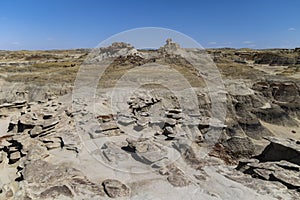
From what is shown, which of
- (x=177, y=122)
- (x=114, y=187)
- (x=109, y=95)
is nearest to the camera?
(x=114, y=187)

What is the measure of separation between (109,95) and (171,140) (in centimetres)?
801

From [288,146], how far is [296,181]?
2.07 metres

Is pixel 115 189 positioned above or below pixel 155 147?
below

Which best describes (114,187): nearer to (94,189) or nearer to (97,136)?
(94,189)

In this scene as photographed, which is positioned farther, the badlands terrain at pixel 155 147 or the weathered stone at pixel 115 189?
the badlands terrain at pixel 155 147

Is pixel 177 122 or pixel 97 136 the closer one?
pixel 97 136

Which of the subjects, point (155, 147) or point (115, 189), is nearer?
point (115, 189)

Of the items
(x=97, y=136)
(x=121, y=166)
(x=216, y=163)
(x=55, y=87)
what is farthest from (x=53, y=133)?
(x=55, y=87)

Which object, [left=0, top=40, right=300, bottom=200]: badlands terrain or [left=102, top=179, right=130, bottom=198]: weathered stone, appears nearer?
[left=102, top=179, right=130, bottom=198]: weathered stone

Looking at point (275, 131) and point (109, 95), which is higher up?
point (109, 95)

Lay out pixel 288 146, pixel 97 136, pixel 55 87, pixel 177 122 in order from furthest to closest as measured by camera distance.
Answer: pixel 55 87 → pixel 177 122 → pixel 97 136 → pixel 288 146

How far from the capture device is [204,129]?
9.94 metres

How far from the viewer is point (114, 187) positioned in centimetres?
541

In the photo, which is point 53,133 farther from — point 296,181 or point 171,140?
point 296,181
